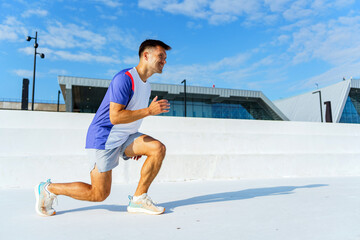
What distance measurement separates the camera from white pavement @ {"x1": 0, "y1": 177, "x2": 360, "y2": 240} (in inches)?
71.4

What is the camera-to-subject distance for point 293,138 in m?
6.86

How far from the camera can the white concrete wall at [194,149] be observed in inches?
191

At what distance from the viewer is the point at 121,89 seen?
7.52 feet

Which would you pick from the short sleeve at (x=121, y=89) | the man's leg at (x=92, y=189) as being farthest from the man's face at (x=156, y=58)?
the man's leg at (x=92, y=189)

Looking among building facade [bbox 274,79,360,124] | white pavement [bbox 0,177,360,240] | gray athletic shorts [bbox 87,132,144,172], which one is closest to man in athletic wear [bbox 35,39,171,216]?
gray athletic shorts [bbox 87,132,144,172]

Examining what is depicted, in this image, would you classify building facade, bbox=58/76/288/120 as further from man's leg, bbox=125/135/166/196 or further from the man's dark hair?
man's leg, bbox=125/135/166/196

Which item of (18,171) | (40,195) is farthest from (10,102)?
(40,195)

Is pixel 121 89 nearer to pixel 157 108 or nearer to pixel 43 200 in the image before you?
pixel 157 108

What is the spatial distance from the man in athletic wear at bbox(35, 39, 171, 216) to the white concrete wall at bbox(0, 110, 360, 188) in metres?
2.66

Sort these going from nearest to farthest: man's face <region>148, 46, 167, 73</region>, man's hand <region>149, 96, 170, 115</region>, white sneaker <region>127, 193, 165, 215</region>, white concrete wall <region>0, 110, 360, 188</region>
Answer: man's hand <region>149, 96, 170, 115</region> → white sneaker <region>127, 193, 165, 215</region> → man's face <region>148, 46, 167, 73</region> → white concrete wall <region>0, 110, 360, 188</region>

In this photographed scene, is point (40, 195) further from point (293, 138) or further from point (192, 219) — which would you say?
point (293, 138)

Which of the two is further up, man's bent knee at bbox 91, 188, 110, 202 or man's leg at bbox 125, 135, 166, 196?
man's leg at bbox 125, 135, 166, 196

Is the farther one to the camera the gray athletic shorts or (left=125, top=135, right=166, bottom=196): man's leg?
(left=125, top=135, right=166, bottom=196): man's leg

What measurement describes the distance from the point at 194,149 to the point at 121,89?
12.5 feet
